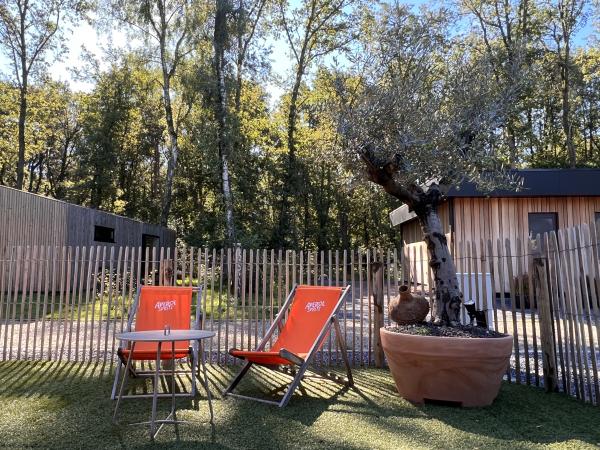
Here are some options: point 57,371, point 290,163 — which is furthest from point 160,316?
point 290,163

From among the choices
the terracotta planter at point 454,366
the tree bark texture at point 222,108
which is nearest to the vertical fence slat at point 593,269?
the terracotta planter at point 454,366

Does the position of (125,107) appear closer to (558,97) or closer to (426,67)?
(558,97)

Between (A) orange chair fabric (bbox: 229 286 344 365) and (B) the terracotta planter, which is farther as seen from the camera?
(A) orange chair fabric (bbox: 229 286 344 365)

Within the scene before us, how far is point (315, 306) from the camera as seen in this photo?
506 centimetres

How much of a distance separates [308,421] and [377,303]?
205cm

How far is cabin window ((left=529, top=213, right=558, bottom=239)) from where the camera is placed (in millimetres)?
12055

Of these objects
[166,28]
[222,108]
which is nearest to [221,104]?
[222,108]

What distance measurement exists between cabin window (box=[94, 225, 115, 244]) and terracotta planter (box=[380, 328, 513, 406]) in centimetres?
1456

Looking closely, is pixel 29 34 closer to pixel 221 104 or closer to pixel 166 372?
pixel 221 104

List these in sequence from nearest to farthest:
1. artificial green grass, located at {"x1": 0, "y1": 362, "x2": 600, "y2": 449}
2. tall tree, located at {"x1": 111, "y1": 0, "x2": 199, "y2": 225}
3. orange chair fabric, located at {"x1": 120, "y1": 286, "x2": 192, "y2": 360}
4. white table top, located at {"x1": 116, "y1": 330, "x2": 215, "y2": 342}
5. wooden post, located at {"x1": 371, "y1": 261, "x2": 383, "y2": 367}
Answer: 1. artificial green grass, located at {"x1": 0, "y1": 362, "x2": 600, "y2": 449}
2. white table top, located at {"x1": 116, "y1": 330, "x2": 215, "y2": 342}
3. orange chair fabric, located at {"x1": 120, "y1": 286, "x2": 192, "y2": 360}
4. wooden post, located at {"x1": 371, "y1": 261, "x2": 383, "y2": 367}
5. tall tree, located at {"x1": 111, "y1": 0, "x2": 199, "y2": 225}

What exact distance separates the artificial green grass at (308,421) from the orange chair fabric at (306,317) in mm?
433

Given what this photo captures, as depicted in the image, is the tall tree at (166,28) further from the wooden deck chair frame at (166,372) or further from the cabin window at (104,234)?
the wooden deck chair frame at (166,372)

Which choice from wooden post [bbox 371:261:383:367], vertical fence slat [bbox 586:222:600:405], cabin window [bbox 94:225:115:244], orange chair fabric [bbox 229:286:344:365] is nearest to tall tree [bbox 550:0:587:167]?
wooden post [bbox 371:261:383:367]

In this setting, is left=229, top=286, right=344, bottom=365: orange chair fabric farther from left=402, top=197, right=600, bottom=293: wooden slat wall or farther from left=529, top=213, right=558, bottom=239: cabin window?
left=529, top=213, right=558, bottom=239: cabin window
